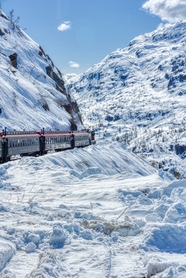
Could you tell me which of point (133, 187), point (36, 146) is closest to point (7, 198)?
point (133, 187)

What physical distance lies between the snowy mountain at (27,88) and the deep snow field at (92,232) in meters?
39.3

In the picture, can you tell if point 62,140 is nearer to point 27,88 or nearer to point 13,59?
point 27,88

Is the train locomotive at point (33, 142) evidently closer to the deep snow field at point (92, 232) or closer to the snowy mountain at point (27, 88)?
the snowy mountain at point (27, 88)

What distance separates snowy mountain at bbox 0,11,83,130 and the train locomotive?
492 inches

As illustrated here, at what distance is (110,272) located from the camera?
519 cm

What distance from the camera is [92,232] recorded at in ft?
22.5

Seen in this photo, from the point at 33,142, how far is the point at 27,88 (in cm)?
3645

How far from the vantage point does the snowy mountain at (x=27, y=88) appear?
55.3 meters

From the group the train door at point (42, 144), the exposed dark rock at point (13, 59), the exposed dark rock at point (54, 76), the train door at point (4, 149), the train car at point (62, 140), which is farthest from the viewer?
the exposed dark rock at point (54, 76)

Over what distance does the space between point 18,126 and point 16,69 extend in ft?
84.5

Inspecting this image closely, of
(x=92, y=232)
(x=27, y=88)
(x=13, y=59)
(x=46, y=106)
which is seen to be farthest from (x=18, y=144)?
(x=13, y=59)

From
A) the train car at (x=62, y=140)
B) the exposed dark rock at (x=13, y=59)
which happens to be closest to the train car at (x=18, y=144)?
the train car at (x=62, y=140)

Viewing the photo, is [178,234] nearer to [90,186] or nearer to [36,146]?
[90,186]

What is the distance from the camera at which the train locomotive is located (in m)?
25.1
